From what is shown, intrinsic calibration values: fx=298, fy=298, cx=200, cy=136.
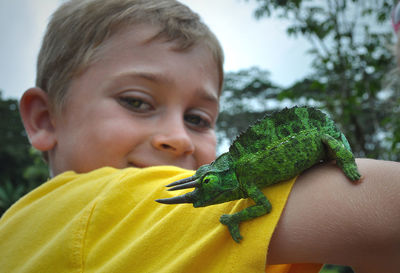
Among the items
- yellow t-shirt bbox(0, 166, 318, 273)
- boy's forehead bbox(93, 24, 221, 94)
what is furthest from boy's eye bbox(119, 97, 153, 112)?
yellow t-shirt bbox(0, 166, 318, 273)

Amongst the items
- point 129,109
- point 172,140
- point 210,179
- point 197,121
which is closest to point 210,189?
point 210,179

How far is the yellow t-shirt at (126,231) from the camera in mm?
875

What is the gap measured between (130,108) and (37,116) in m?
0.75

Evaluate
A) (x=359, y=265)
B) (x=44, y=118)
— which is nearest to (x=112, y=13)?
(x=44, y=118)

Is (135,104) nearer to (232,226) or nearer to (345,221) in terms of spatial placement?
(232,226)

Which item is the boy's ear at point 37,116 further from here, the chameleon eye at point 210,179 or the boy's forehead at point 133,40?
the chameleon eye at point 210,179

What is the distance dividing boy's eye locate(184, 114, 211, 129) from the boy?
10 millimetres

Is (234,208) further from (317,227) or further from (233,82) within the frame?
(233,82)

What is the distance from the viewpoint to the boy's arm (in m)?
0.77

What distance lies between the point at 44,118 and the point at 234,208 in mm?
1595

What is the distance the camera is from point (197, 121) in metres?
2.05

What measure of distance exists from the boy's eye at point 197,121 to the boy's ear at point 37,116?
0.86 metres

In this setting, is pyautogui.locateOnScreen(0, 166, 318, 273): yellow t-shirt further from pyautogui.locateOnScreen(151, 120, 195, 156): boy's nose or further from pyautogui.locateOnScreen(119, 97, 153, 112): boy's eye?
pyautogui.locateOnScreen(119, 97, 153, 112): boy's eye

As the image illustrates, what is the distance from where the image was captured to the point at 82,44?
6.15 ft
